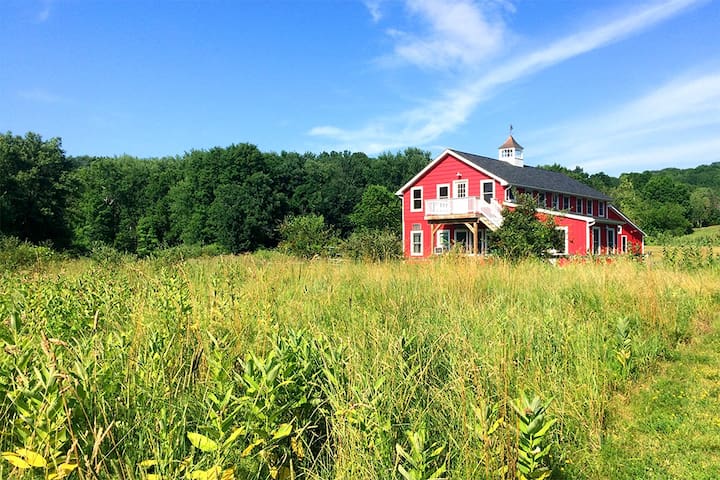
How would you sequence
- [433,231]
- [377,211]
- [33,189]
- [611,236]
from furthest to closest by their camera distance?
1. [377,211]
2. [33,189]
3. [611,236]
4. [433,231]

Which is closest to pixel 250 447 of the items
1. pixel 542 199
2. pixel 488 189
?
pixel 488 189

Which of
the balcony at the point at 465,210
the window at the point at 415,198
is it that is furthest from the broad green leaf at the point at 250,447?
the window at the point at 415,198

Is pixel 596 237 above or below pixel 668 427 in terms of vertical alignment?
above

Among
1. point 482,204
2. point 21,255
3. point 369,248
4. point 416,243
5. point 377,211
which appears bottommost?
point 21,255

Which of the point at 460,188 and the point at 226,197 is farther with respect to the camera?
the point at 226,197

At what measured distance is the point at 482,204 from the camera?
27.6 m

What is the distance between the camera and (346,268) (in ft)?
28.3

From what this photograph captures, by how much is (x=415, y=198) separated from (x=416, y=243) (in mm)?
3131

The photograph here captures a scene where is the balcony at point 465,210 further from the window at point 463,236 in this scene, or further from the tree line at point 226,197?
the tree line at point 226,197

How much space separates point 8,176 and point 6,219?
394cm

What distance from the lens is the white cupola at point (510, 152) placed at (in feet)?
118

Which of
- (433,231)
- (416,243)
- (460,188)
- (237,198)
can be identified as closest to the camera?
(433,231)

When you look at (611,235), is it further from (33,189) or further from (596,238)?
(33,189)

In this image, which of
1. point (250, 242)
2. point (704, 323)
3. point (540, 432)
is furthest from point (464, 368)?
point (250, 242)
